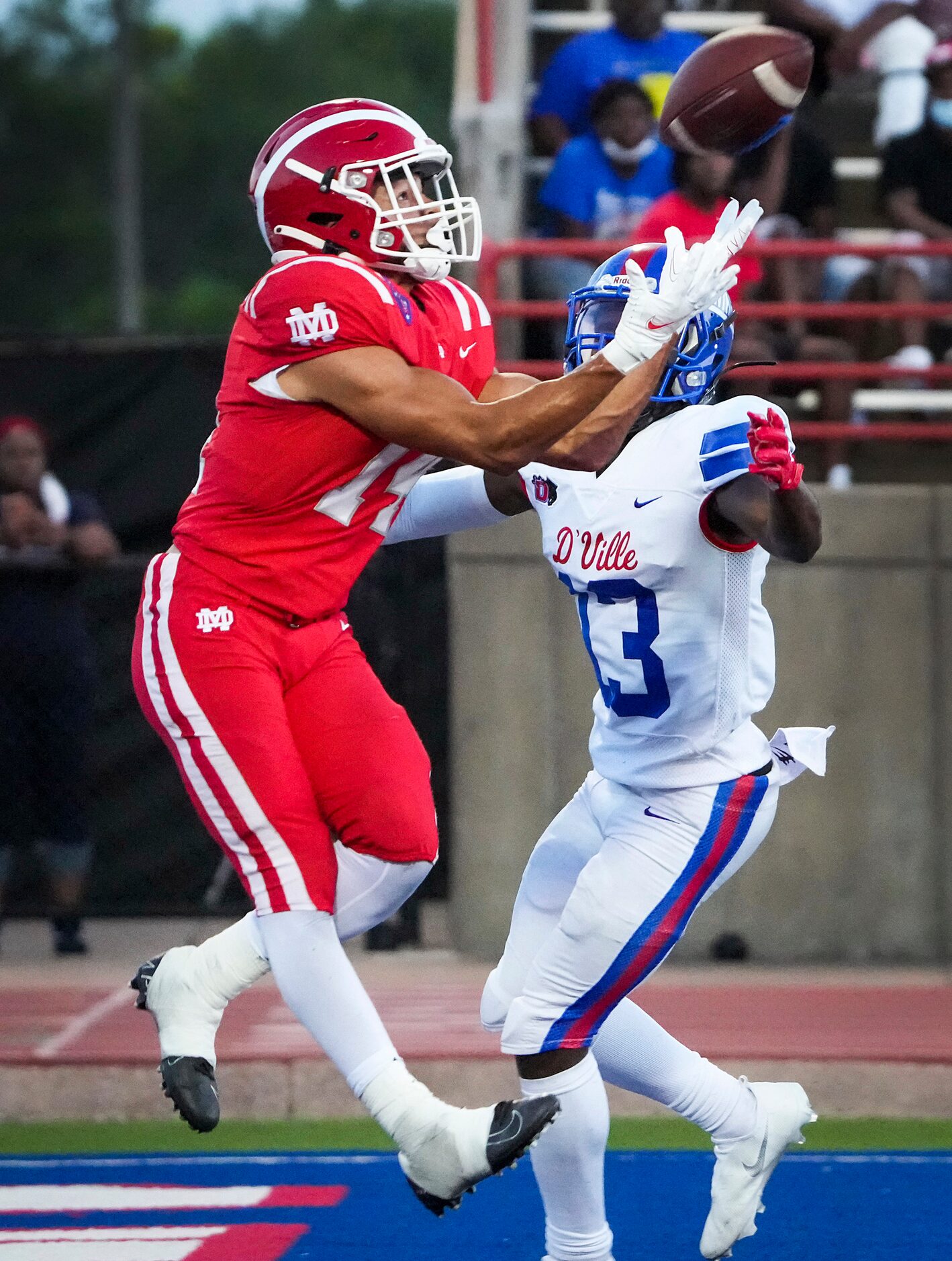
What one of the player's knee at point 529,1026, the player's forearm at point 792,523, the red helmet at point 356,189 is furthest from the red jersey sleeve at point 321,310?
the player's knee at point 529,1026

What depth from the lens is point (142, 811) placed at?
8.55 m

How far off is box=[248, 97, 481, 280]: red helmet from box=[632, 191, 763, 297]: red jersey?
143 inches

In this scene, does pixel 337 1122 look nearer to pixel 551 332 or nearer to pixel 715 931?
pixel 715 931

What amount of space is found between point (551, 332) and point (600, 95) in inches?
→ 39.4

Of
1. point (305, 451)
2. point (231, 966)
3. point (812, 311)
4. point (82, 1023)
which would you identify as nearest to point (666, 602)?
point (305, 451)

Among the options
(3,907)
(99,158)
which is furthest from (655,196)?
(99,158)

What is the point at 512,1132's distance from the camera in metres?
3.75

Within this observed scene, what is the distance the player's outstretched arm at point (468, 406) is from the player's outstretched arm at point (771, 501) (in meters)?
0.26

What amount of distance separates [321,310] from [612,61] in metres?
5.20

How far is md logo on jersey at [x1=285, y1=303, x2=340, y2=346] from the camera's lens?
3.79 meters

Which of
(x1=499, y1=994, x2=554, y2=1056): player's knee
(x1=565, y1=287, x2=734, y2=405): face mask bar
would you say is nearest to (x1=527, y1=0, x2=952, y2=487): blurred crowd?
(x1=565, y1=287, x2=734, y2=405): face mask bar

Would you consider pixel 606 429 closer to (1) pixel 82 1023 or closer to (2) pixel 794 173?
(1) pixel 82 1023

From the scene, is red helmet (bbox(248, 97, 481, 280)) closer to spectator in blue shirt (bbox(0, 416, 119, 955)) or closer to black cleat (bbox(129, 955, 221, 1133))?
black cleat (bbox(129, 955, 221, 1133))

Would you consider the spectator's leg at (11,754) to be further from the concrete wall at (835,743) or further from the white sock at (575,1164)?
the white sock at (575,1164)
